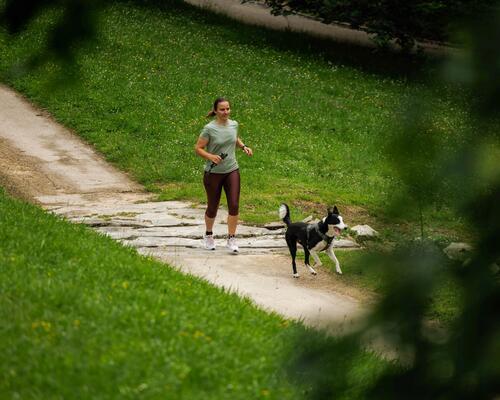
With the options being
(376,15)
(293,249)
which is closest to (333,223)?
(293,249)

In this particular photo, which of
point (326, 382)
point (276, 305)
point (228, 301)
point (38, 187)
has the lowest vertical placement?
point (38, 187)

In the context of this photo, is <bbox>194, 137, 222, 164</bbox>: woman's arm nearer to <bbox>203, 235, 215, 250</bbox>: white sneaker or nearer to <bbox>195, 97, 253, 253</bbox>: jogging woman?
<bbox>195, 97, 253, 253</bbox>: jogging woman

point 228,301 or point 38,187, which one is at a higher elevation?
point 228,301

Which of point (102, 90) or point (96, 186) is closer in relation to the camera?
point (96, 186)

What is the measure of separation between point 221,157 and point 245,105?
11083 mm

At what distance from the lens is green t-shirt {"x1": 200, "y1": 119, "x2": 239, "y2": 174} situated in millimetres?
13609

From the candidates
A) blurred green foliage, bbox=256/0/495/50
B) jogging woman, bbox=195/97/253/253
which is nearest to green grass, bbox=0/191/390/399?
jogging woman, bbox=195/97/253/253

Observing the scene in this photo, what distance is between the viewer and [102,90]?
24.9 m

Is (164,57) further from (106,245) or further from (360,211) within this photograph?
(106,245)

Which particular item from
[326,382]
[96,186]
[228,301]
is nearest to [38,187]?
[96,186]

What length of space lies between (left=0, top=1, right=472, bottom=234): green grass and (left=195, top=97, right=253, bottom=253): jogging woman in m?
1.96

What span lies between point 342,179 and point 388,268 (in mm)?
17215

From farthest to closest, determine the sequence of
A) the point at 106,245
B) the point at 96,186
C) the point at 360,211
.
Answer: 1. the point at 96,186
2. the point at 360,211
3. the point at 106,245

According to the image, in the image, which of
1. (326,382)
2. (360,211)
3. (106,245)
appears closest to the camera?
(326,382)
